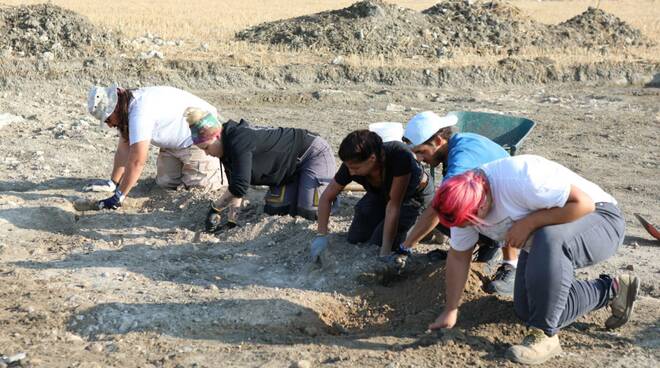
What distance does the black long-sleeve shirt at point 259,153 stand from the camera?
624 cm

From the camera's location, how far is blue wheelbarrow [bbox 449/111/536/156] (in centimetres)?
779

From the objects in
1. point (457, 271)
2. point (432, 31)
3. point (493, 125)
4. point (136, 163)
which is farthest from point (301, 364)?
point (432, 31)

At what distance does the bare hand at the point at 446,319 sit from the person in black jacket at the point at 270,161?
224cm

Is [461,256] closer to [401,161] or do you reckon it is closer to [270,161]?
[401,161]

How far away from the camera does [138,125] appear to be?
6789 mm

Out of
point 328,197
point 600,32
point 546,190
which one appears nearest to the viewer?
point 546,190

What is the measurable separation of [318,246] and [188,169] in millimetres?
2272

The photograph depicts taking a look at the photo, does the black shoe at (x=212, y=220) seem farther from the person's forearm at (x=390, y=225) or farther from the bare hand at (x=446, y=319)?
the bare hand at (x=446, y=319)

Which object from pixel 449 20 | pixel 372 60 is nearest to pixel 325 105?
pixel 372 60

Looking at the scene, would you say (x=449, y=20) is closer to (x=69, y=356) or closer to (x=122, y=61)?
(x=122, y=61)

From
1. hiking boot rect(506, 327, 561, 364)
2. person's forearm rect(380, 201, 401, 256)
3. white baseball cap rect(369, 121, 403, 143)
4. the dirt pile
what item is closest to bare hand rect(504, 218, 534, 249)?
hiking boot rect(506, 327, 561, 364)

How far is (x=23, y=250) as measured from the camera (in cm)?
627

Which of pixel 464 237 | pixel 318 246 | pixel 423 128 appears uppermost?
pixel 423 128

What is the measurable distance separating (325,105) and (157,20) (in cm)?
915
